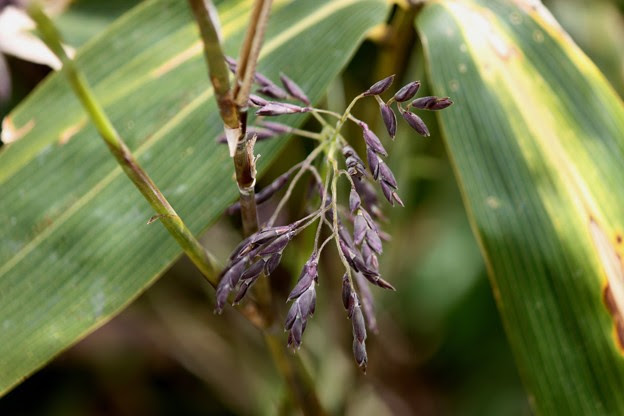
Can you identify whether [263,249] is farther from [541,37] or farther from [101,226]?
[541,37]

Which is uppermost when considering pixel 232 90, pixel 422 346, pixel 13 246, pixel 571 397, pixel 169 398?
pixel 232 90

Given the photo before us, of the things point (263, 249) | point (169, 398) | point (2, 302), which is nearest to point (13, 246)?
point (2, 302)

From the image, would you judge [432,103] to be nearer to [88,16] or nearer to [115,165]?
[115,165]

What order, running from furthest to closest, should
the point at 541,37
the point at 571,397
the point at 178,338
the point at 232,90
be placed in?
the point at 178,338, the point at 541,37, the point at 571,397, the point at 232,90

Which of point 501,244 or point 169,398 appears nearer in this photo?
point 501,244

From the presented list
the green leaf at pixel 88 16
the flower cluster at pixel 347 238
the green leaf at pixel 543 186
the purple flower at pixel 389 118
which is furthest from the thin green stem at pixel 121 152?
the green leaf at pixel 88 16

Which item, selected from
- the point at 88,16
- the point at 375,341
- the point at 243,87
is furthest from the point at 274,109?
the point at 375,341
